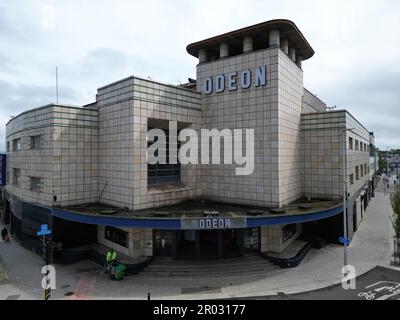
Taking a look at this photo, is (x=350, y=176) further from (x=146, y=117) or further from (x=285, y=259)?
(x=146, y=117)

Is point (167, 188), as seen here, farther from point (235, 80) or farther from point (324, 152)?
point (324, 152)

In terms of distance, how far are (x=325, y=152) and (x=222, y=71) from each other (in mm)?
13998

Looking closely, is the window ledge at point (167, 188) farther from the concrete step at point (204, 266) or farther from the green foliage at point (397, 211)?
the green foliage at point (397, 211)

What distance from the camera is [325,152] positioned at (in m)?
29.4

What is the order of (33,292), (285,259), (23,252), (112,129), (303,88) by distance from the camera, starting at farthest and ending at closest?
(303,88)
(23,252)
(112,129)
(285,259)
(33,292)

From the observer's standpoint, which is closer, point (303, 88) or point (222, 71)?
point (222, 71)

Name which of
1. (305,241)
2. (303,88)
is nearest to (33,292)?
(305,241)

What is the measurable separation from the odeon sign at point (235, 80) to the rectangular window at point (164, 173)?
702 centimetres

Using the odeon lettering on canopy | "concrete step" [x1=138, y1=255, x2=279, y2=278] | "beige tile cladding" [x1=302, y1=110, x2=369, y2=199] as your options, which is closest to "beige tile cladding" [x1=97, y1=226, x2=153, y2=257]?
"concrete step" [x1=138, y1=255, x2=279, y2=278]

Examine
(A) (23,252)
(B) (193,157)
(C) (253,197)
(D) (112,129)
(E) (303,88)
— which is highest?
(E) (303,88)

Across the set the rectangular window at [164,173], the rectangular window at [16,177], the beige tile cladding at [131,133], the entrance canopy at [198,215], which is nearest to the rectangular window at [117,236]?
the entrance canopy at [198,215]

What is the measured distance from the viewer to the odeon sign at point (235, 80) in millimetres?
26281

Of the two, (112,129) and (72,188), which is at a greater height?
(112,129)

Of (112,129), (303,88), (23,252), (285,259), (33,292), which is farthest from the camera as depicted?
(303,88)
